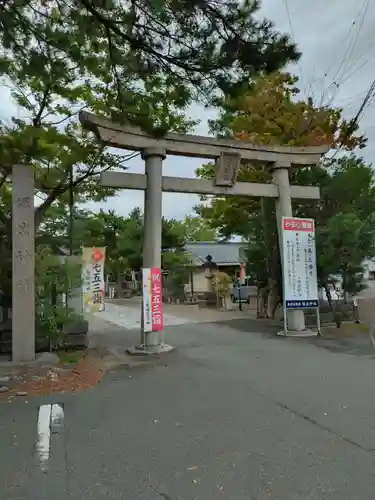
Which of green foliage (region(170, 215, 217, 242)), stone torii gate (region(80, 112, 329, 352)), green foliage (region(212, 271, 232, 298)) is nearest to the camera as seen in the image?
stone torii gate (region(80, 112, 329, 352))

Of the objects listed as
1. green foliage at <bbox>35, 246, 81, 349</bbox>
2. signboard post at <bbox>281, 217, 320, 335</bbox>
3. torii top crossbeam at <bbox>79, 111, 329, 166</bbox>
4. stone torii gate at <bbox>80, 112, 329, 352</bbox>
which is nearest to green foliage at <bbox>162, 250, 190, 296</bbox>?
stone torii gate at <bbox>80, 112, 329, 352</bbox>

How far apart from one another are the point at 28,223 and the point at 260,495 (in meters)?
6.39

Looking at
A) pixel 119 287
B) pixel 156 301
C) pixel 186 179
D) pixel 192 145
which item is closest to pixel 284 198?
pixel 186 179

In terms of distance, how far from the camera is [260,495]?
9.91 feet

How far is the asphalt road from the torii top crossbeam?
4.37 m

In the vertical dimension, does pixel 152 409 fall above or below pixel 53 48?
below

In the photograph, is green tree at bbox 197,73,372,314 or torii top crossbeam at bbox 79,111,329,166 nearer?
torii top crossbeam at bbox 79,111,329,166

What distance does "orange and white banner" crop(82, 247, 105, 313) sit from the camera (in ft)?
31.1

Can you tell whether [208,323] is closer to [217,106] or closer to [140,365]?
[140,365]

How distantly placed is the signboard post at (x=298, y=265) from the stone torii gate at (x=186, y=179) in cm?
39

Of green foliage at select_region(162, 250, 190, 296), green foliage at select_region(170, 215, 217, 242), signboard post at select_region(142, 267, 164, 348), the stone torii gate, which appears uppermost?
green foliage at select_region(170, 215, 217, 242)

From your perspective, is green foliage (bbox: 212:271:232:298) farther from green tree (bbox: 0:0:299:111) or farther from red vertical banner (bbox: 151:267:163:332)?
green tree (bbox: 0:0:299:111)

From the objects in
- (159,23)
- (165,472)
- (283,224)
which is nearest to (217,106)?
(159,23)

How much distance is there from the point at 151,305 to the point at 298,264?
3.86 metres
